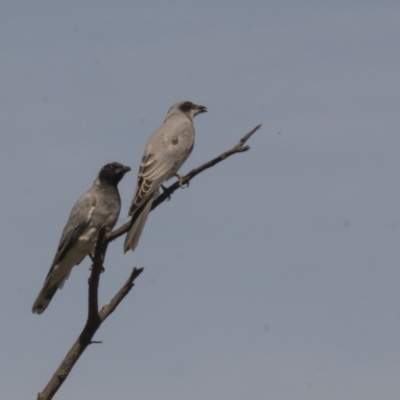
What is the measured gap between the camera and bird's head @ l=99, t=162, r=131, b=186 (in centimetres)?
1162

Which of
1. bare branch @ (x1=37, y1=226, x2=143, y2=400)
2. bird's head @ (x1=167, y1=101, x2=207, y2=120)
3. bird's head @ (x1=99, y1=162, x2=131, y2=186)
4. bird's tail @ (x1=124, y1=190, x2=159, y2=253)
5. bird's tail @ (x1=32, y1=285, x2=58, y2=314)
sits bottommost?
bird's tail @ (x1=32, y1=285, x2=58, y2=314)

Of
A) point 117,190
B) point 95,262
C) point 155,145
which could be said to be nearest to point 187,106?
point 155,145

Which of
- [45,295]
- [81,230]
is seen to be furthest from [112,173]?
[45,295]

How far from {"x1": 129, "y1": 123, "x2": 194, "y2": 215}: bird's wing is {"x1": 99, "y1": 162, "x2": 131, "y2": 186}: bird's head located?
0.25 metres

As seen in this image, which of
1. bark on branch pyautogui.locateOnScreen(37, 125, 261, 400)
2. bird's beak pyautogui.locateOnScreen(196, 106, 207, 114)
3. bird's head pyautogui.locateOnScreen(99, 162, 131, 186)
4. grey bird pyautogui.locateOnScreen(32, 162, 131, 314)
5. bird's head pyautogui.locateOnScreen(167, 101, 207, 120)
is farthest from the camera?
bird's beak pyautogui.locateOnScreen(196, 106, 207, 114)

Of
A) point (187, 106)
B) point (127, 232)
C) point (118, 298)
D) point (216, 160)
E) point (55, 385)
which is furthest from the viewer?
point (187, 106)

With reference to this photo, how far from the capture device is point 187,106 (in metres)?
14.4

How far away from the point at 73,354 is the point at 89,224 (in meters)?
3.94

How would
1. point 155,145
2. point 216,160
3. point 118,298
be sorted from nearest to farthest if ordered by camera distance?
1. point 118,298
2. point 216,160
3. point 155,145

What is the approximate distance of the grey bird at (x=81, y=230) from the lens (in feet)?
36.8

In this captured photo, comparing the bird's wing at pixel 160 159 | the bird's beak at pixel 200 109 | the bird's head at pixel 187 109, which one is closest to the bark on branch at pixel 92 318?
the bird's wing at pixel 160 159

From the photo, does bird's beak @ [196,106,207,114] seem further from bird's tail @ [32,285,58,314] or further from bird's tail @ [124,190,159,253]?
bird's tail @ [32,285,58,314]

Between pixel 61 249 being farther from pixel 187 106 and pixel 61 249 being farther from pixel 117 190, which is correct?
pixel 187 106

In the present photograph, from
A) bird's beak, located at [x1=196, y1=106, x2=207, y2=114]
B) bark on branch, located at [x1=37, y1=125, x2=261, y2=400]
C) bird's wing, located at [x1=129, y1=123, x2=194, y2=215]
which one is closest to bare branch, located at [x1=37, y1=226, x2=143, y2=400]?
bark on branch, located at [x1=37, y1=125, x2=261, y2=400]
